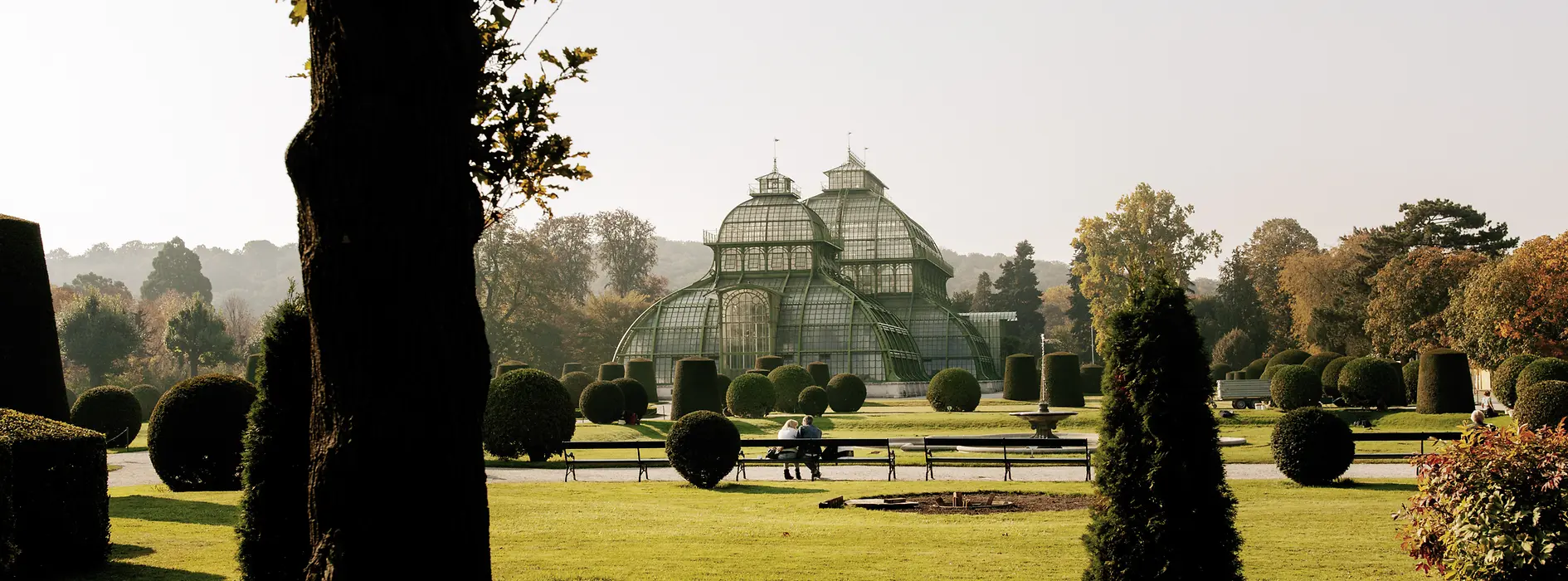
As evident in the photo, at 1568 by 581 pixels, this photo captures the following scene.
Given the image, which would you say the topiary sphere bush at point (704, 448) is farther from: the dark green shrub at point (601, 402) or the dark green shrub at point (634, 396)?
the dark green shrub at point (634, 396)

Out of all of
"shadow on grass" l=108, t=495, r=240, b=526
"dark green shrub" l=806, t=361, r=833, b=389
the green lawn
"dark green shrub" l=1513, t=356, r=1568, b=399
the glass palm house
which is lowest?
the green lawn

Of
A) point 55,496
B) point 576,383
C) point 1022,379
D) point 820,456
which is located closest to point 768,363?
point 576,383

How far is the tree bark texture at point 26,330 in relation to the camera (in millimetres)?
13859

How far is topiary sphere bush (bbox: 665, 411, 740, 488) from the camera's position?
18.2 m

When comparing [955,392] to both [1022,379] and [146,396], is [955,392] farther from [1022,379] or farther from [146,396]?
[146,396]

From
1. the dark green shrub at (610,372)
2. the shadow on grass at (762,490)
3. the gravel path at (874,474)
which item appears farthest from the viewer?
the dark green shrub at (610,372)

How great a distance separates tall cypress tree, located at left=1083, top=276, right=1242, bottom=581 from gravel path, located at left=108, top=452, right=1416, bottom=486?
11.6 metres

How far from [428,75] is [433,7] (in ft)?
0.90

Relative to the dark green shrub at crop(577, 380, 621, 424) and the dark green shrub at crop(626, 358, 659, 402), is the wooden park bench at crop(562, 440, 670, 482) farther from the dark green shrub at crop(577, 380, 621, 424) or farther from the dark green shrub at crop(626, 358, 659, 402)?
the dark green shrub at crop(626, 358, 659, 402)

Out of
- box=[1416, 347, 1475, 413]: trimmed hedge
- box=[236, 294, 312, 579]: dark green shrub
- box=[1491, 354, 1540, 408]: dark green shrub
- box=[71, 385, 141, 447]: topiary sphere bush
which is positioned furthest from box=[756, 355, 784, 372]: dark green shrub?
box=[236, 294, 312, 579]: dark green shrub

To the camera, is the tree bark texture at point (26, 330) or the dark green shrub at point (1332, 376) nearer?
the tree bark texture at point (26, 330)

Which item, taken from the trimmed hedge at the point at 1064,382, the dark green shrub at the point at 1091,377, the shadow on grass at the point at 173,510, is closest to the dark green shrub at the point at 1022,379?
the dark green shrub at the point at 1091,377

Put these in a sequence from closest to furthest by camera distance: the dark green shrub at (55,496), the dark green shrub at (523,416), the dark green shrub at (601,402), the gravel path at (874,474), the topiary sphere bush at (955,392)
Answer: the dark green shrub at (55,496)
the gravel path at (874,474)
the dark green shrub at (523,416)
the dark green shrub at (601,402)
the topiary sphere bush at (955,392)

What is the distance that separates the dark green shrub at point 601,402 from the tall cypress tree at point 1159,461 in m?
27.6
